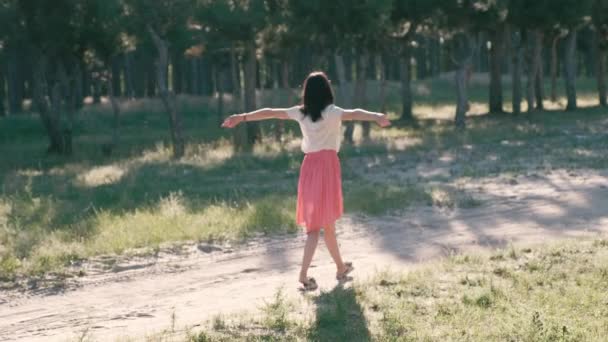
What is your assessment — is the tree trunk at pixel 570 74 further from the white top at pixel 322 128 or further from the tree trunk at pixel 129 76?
the white top at pixel 322 128

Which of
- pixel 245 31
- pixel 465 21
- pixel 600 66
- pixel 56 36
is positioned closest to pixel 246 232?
pixel 245 31

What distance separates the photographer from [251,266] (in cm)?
1030

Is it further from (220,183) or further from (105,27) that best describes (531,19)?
(220,183)

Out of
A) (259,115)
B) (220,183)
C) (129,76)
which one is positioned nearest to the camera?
(259,115)

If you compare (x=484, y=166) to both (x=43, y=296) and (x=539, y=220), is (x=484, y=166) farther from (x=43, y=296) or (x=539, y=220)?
(x=43, y=296)

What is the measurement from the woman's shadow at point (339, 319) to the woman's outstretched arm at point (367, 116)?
1.51 m

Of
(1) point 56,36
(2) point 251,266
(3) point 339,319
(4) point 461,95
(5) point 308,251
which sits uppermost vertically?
(1) point 56,36

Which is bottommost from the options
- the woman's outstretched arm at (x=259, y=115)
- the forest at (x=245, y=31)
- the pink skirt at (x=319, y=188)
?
the pink skirt at (x=319, y=188)

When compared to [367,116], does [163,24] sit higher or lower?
higher

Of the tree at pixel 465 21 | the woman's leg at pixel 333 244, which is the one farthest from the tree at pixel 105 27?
the woman's leg at pixel 333 244

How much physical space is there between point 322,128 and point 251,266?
222 cm

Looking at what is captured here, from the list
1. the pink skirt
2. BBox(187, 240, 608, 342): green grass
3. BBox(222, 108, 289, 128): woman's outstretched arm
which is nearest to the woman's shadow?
BBox(187, 240, 608, 342): green grass

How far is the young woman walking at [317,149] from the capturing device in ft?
28.5

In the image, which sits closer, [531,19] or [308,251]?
[308,251]
